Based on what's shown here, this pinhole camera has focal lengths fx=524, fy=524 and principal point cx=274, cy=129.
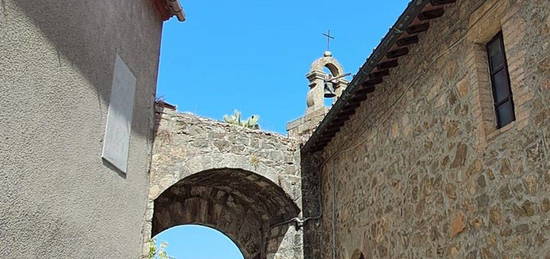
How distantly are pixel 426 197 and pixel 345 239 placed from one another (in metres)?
2.40

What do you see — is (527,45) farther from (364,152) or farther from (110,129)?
(110,129)

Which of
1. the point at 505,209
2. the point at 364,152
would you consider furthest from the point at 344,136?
the point at 505,209

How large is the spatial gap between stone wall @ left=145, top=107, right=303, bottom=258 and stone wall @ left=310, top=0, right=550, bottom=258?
1.58m

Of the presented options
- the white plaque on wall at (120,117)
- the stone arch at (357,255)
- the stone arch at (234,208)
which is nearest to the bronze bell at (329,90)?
the stone arch at (234,208)

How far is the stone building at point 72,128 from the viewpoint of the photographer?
3838mm

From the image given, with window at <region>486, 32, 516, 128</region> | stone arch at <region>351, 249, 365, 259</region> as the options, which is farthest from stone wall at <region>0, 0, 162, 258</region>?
window at <region>486, 32, 516, 128</region>

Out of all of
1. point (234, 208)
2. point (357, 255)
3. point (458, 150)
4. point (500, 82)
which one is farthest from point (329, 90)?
point (500, 82)

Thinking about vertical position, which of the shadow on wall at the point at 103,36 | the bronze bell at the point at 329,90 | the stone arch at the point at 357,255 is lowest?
the stone arch at the point at 357,255

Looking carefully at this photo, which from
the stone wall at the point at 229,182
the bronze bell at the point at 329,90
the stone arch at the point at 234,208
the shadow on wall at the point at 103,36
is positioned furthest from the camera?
the bronze bell at the point at 329,90

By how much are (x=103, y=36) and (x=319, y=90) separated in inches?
196

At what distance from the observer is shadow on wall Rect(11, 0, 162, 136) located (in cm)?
439

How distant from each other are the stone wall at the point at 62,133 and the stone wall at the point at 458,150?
296cm

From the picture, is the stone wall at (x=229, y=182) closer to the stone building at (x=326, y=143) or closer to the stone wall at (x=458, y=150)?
the stone building at (x=326, y=143)

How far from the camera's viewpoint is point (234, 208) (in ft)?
Result: 32.3
